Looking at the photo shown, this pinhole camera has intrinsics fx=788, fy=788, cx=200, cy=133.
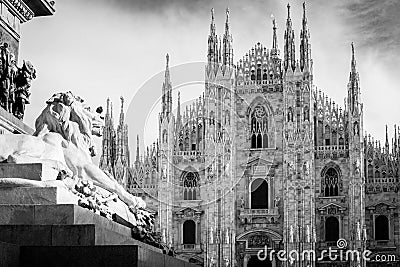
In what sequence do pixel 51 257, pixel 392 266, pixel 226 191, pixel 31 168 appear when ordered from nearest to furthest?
pixel 51 257, pixel 31 168, pixel 392 266, pixel 226 191

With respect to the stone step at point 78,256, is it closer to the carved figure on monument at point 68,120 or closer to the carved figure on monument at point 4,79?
the carved figure on monument at point 68,120

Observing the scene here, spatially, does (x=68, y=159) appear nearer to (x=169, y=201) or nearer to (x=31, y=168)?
(x=31, y=168)

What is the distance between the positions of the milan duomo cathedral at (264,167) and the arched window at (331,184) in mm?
50

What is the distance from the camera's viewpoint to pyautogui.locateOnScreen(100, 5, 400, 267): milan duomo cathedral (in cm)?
3850

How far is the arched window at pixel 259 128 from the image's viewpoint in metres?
40.9

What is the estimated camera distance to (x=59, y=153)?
834 cm

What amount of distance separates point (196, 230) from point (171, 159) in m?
3.88

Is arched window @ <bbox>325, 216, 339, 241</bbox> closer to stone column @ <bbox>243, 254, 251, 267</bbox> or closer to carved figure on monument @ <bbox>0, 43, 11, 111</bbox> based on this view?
stone column @ <bbox>243, 254, 251, 267</bbox>

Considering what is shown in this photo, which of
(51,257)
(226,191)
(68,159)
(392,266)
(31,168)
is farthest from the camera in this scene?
(226,191)

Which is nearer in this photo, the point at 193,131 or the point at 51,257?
the point at 51,257

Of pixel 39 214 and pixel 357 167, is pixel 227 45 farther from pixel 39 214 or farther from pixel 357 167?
pixel 39 214

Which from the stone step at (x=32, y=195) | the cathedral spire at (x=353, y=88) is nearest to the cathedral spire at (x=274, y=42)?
the cathedral spire at (x=353, y=88)

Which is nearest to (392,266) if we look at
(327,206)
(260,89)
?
(327,206)

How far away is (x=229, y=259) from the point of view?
3912 centimetres
